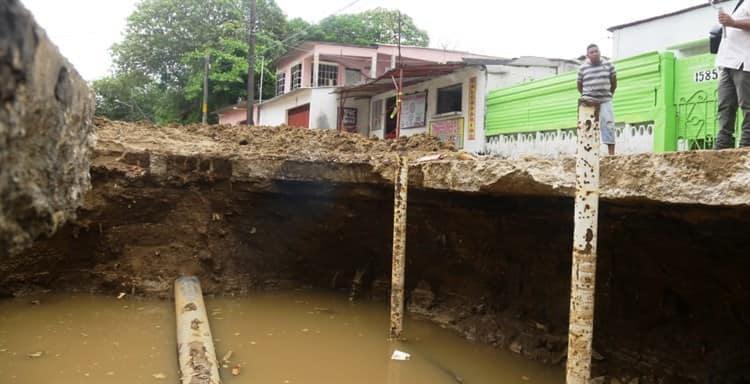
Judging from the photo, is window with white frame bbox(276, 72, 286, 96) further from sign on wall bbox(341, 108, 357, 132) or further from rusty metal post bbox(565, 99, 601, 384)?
rusty metal post bbox(565, 99, 601, 384)

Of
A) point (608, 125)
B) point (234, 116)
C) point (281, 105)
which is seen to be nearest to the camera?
point (608, 125)

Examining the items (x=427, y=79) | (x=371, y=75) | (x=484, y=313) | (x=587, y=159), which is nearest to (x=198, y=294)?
(x=484, y=313)

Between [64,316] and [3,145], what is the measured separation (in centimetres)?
615

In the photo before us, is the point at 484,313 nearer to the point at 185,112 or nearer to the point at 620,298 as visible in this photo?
the point at 620,298

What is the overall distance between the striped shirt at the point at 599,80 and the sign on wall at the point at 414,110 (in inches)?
364

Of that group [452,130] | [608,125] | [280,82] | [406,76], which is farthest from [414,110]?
[280,82]

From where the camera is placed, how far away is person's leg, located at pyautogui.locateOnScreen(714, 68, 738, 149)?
3967 mm

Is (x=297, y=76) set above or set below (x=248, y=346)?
above

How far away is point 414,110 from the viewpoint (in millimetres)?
15875

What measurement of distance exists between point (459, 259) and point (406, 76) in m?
9.01

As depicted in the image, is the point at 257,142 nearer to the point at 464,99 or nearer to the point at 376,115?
the point at 464,99

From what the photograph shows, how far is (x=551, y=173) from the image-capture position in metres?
3.91

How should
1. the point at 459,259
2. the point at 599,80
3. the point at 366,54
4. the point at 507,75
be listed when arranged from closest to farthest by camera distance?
the point at 599,80, the point at 459,259, the point at 507,75, the point at 366,54

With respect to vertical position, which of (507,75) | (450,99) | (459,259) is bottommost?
(459,259)
